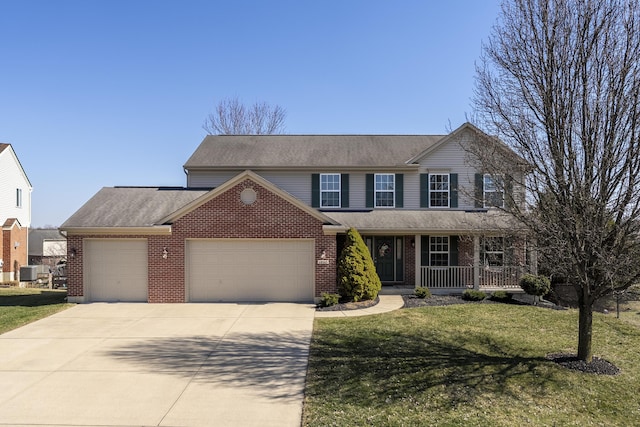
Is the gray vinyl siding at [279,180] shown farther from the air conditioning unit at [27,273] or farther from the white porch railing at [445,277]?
the air conditioning unit at [27,273]

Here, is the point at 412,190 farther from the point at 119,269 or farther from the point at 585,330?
the point at 119,269

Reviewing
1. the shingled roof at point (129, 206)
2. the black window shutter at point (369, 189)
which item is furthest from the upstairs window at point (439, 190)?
the shingled roof at point (129, 206)

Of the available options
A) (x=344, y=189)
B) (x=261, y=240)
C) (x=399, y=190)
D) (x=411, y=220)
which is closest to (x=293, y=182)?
(x=344, y=189)

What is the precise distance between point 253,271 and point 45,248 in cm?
3115

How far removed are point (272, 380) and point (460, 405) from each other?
10.4ft

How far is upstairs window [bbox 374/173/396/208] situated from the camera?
17.4 m

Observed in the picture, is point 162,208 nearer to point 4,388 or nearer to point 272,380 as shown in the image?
point 4,388

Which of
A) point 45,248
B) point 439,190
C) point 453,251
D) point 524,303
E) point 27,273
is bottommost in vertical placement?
point 27,273

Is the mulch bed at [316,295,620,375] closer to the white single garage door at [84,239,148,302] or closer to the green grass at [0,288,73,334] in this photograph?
the white single garage door at [84,239,148,302]

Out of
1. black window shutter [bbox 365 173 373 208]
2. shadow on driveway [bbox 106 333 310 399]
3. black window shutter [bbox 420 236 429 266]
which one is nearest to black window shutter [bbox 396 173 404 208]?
black window shutter [bbox 365 173 373 208]

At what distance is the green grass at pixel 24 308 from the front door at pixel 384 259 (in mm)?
11536

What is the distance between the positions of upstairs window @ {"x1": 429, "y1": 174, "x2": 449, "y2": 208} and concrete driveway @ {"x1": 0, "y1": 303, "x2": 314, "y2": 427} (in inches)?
331

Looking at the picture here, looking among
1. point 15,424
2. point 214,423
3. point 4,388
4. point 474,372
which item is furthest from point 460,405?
point 4,388

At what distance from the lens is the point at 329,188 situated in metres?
17.6
